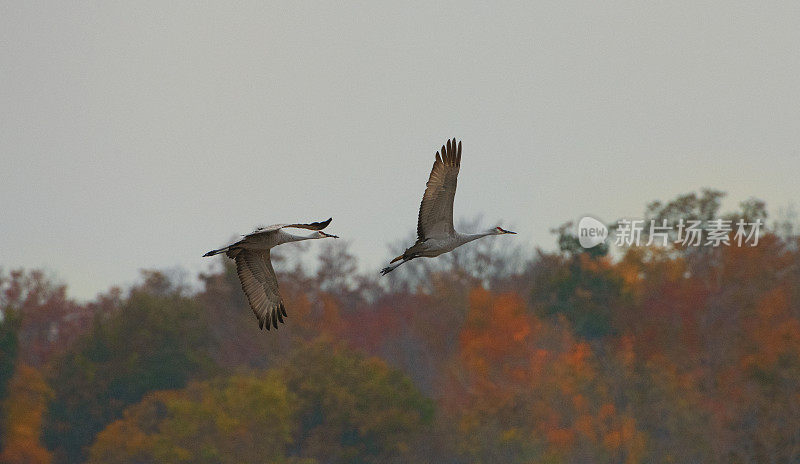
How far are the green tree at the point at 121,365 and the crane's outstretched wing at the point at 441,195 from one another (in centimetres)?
5204

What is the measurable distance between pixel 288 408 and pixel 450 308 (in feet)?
51.2

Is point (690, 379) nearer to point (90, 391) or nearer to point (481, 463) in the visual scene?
point (481, 463)

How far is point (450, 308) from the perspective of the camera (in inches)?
2879

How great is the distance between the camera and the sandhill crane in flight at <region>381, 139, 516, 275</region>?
20.2 meters

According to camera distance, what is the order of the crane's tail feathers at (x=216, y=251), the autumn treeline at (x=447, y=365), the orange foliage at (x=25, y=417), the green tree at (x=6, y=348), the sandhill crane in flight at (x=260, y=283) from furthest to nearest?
the green tree at (x=6, y=348), the orange foliage at (x=25, y=417), the autumn treeline at (x=447, y=365), the sandhill crane in flight at (x=260, y=283), the crane's tail feathers at (x=216, y=251)

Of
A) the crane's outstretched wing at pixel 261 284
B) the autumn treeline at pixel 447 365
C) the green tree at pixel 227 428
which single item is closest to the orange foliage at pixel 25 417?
the autumn treeline at pixel 447 365

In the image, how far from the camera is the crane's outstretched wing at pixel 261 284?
2109cm

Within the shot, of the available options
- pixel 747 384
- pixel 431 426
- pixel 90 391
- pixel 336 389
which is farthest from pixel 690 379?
pixel 90 391

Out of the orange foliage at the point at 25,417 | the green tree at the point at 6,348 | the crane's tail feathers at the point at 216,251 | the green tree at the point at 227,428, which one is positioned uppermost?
the green tree at the point at 6,348

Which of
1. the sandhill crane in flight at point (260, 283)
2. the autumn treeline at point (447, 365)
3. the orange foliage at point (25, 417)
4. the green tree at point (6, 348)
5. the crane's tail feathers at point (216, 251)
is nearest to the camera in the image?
the crane's tail feathers at point (216, 251)

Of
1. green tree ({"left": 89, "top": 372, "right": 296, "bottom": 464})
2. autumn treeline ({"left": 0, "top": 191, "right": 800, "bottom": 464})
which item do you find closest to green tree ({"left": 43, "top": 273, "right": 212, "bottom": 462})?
autumn treeline ({"left": 0, "top": 191, "right": 800, "bottom": 464})

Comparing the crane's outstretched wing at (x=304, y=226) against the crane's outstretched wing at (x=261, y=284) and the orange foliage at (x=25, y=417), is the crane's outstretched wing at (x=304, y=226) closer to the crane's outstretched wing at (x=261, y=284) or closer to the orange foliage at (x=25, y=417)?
the crane's outstretched wing at (x=261, y=284)

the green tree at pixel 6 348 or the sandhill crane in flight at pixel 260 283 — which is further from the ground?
the green tree at pixel 6 348

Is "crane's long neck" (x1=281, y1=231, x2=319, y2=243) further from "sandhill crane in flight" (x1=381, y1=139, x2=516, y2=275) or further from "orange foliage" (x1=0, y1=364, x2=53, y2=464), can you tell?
"orange foliage" (x1=0, y1=364, x2=53, y2=464)
